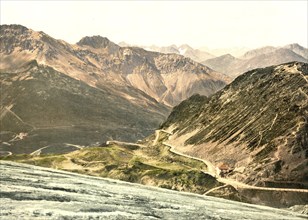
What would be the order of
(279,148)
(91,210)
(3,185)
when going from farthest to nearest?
(279,148) → (3,185) → (91,210)

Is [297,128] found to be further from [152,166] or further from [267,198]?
[152,166]

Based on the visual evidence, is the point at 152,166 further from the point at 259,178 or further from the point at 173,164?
the point at 259,178

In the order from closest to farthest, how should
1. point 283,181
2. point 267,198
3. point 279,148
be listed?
point 267,198
point 283,181
point 279,148

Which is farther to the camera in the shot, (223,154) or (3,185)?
(223,154)

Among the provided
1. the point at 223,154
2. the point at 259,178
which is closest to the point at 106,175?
the point at 223,154

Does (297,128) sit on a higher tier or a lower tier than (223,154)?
higher

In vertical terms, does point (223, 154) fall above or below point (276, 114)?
below

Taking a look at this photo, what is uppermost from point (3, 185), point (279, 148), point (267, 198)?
point (3, 185)

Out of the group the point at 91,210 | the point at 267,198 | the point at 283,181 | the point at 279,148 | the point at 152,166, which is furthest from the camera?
the point at 152,166

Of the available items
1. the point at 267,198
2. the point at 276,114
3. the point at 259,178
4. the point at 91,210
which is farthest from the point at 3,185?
the point at 276,114
